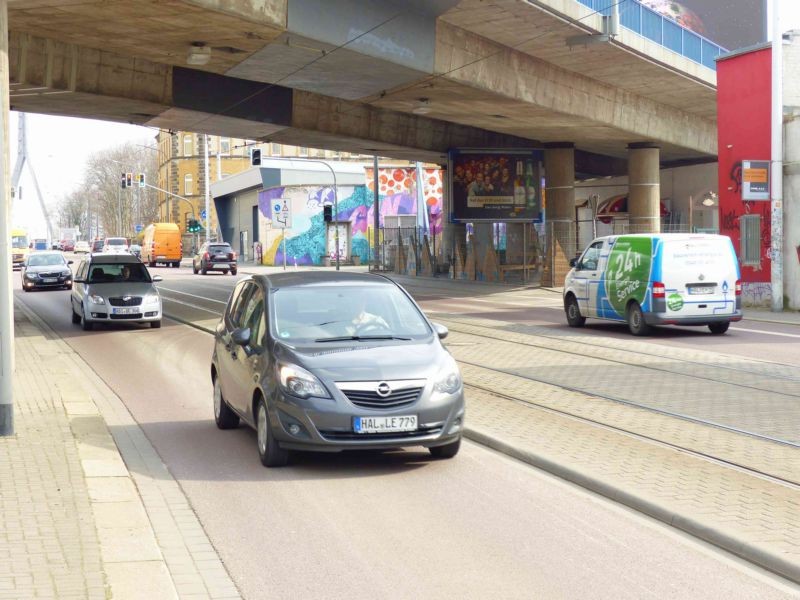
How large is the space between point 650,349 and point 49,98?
16034 mm

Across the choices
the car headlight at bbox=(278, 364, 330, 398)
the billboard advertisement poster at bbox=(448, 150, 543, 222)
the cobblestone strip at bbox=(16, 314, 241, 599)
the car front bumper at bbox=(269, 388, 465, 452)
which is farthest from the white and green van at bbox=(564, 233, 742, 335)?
the billboard advertisement poster at bbox=(448, 150, 543, 222)

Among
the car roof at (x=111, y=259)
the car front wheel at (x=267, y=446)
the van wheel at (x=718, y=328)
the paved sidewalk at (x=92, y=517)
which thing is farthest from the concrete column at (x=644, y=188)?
the car front wheel at (x=267, y=446)

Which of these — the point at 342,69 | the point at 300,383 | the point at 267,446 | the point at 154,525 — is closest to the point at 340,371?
the point at 300,383

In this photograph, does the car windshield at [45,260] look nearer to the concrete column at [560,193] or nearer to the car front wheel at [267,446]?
the concrete column at [560,193]

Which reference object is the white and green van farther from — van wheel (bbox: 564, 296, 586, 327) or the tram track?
the tram track

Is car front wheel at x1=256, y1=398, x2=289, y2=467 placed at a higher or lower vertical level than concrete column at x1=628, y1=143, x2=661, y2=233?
lower

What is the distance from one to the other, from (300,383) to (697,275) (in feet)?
41.1

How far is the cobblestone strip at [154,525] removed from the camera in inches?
216

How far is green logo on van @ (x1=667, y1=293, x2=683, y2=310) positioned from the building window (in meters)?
8.51

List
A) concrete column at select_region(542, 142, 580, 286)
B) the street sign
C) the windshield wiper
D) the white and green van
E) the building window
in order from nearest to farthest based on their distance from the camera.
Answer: the windshield wiper → the white and green van → the building window → concrete column at select_region(542, 142, 580, 286) → the street sign

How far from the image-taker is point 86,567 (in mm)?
5375

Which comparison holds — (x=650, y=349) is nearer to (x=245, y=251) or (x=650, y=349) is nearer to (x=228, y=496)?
(x=228, y=496)

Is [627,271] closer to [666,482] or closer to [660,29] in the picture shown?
[666,482]

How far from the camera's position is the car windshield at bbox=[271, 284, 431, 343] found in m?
8.80
